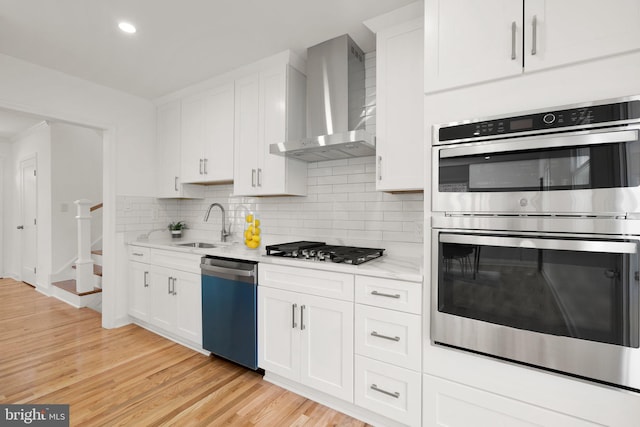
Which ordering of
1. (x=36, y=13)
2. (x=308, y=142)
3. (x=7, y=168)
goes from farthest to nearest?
(x=7, y=168), (x=308, y=142), (x=36, y=13)

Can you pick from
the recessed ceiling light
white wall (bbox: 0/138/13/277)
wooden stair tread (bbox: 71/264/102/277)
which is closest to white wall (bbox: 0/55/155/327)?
wooden stair tread (bbox: 71/264/102/277)

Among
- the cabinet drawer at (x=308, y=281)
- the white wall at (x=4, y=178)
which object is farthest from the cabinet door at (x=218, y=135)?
the white wall at (x=4, y=178)

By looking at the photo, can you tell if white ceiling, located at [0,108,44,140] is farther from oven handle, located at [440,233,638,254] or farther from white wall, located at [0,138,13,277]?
oven handle, located at [440,233,638,254]

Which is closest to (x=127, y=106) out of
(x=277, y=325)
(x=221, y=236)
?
(x=221, y=236)

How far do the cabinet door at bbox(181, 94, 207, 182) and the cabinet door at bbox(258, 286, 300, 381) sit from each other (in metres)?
1.68

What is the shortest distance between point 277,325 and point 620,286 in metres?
1.89

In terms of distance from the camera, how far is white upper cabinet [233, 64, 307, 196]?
267 cm

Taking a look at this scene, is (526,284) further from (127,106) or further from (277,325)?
(127,106)

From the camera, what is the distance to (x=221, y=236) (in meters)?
3.44

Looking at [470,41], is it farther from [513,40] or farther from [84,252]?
[84,252]

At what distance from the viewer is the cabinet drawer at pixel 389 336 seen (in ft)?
5.59

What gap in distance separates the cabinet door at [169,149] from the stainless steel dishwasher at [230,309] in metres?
1.40

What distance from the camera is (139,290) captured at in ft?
11.1

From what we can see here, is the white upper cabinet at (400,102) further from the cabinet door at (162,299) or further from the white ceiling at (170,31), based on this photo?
the cabinet door at (162,299)
